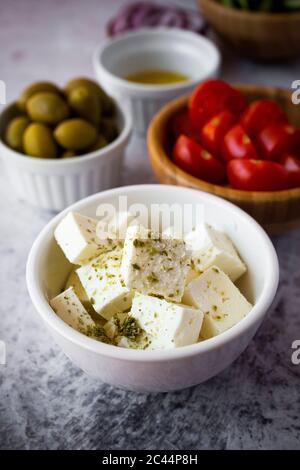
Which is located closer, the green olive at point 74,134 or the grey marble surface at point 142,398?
the grey marble surface at point 142,398

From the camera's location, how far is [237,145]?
115 centimetres

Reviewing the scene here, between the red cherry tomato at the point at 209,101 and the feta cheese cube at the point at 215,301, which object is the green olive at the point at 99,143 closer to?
the red cherry tomato at the point at 209,101

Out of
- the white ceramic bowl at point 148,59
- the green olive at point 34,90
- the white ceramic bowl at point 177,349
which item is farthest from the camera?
the white ceramic bowl at point 148,59

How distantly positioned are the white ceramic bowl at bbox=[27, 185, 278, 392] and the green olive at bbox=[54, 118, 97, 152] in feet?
0.83

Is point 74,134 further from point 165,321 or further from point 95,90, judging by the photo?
point 165,321

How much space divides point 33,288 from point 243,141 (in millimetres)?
536

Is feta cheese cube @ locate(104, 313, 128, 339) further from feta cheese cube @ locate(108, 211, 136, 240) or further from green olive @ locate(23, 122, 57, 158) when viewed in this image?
green olive @ locate(23, 122, 57, 158)

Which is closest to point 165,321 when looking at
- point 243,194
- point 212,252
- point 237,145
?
point 212,252

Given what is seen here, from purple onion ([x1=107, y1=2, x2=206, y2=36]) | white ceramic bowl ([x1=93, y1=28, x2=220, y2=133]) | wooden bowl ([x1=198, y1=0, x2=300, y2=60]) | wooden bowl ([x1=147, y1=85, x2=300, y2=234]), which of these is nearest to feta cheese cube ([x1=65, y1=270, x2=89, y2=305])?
wooden bowl ([x1=147, y1=85, x2=300, y2=234])

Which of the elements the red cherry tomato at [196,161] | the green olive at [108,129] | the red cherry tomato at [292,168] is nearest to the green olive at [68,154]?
the green olive at [108,129]

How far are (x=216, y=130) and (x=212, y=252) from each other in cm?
36

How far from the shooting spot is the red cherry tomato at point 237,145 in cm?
113

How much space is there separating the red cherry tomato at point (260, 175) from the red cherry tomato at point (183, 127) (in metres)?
0.19

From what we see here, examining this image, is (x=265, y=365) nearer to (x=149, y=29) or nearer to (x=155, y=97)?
(x=155, y=97)
